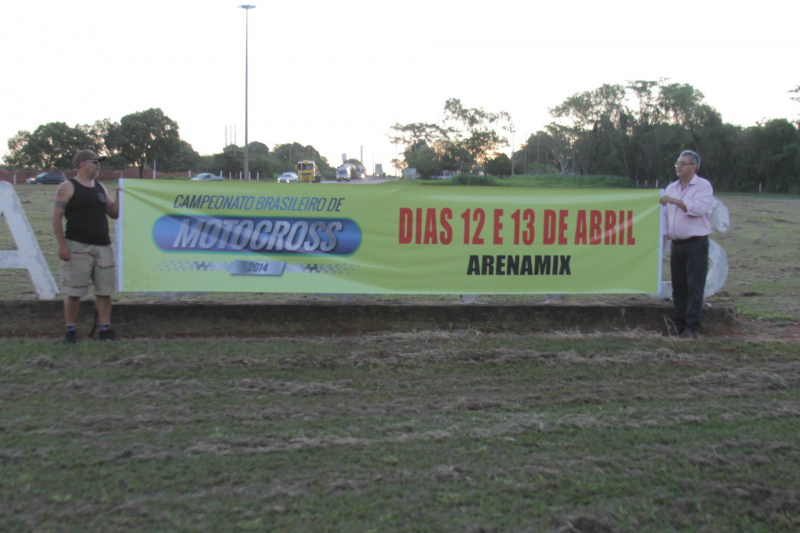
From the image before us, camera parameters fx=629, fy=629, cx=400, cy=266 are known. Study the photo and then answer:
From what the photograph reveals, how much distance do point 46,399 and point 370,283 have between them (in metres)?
3.20

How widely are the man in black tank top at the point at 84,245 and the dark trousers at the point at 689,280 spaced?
5.53 m

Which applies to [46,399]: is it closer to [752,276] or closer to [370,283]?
[370,283]

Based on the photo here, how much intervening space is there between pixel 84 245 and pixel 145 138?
63.7 metres

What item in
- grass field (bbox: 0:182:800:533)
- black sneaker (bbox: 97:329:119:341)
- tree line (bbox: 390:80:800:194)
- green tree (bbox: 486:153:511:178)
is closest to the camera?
grass field (bbox: 0:182:800:533)

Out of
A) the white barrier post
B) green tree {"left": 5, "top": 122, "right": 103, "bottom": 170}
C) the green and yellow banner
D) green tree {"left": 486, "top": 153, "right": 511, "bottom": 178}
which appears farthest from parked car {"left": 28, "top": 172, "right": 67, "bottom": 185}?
green tree {"left": 486, "top": 153, "right": 511, "bottom": 178}

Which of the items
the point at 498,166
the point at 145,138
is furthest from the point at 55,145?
the point at 498,166

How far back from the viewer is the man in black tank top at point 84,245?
570cm

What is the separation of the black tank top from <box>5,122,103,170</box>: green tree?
5515 centimetres

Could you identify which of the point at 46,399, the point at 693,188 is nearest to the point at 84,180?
the point at 46,399

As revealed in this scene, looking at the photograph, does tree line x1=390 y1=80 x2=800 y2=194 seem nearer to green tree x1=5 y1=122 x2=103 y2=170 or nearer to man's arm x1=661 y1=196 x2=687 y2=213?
green tree x1=5 y1=122 x2=103 y2=170

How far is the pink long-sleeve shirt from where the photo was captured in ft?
19.8

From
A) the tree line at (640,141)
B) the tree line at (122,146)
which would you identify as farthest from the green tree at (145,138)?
the tree line at (640,141)

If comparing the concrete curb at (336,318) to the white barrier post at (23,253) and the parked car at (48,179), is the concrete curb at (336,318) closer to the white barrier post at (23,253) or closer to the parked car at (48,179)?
the white barrier post at (23,253)

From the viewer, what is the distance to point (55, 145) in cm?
5588
